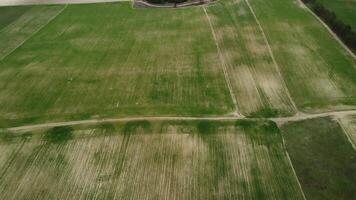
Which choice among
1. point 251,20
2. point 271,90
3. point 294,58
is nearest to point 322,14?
point 251,20

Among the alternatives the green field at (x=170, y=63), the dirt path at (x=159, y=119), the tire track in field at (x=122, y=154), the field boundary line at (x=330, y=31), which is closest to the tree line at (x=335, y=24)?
the field boundary line at (x=330, y=31)

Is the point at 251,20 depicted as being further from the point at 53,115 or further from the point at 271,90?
the point at 53,115

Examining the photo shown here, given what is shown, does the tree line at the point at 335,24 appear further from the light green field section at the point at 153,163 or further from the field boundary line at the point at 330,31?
the light green field section at the point at 153,163

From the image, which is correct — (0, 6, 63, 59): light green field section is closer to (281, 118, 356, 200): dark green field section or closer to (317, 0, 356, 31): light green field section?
(281, 118, 356, 200): dark green field section

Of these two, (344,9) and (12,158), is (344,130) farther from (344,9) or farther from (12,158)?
(344,9)

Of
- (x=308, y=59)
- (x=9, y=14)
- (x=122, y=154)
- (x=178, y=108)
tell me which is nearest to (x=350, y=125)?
(x=308, y=59)

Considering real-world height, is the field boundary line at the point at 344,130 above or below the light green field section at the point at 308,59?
below
